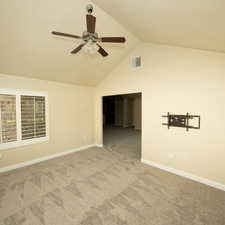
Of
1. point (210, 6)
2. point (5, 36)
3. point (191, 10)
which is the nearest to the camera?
point (210, 6)

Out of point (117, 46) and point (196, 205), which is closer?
point (196, 205)

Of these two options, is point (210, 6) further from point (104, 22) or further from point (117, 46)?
point (117, 46)

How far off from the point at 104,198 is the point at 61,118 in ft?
8.97

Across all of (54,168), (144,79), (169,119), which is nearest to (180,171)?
(169,119)

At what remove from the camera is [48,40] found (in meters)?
2.54

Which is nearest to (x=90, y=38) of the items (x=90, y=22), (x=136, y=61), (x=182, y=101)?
(x=90, y=22)

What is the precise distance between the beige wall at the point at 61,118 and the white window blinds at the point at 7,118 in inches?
10.7

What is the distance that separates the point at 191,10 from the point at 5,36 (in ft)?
9.11

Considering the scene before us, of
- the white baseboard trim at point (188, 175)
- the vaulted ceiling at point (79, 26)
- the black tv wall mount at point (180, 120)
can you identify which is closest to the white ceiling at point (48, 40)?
the vaulted ceiling at point (79, 26)

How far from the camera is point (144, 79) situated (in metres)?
3.49

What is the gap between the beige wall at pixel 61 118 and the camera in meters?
3.24

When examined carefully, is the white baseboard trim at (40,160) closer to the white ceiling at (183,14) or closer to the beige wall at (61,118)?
the beige wall at (61,118)

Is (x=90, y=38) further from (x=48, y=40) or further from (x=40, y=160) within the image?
(x=40, y=160)

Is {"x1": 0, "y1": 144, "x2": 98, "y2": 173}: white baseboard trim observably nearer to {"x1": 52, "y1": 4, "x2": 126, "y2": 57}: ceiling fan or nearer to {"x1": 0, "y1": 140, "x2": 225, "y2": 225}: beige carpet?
{"x1": 0, "y1": 140, "x2": 225, "y2": 225}: beige carpet
